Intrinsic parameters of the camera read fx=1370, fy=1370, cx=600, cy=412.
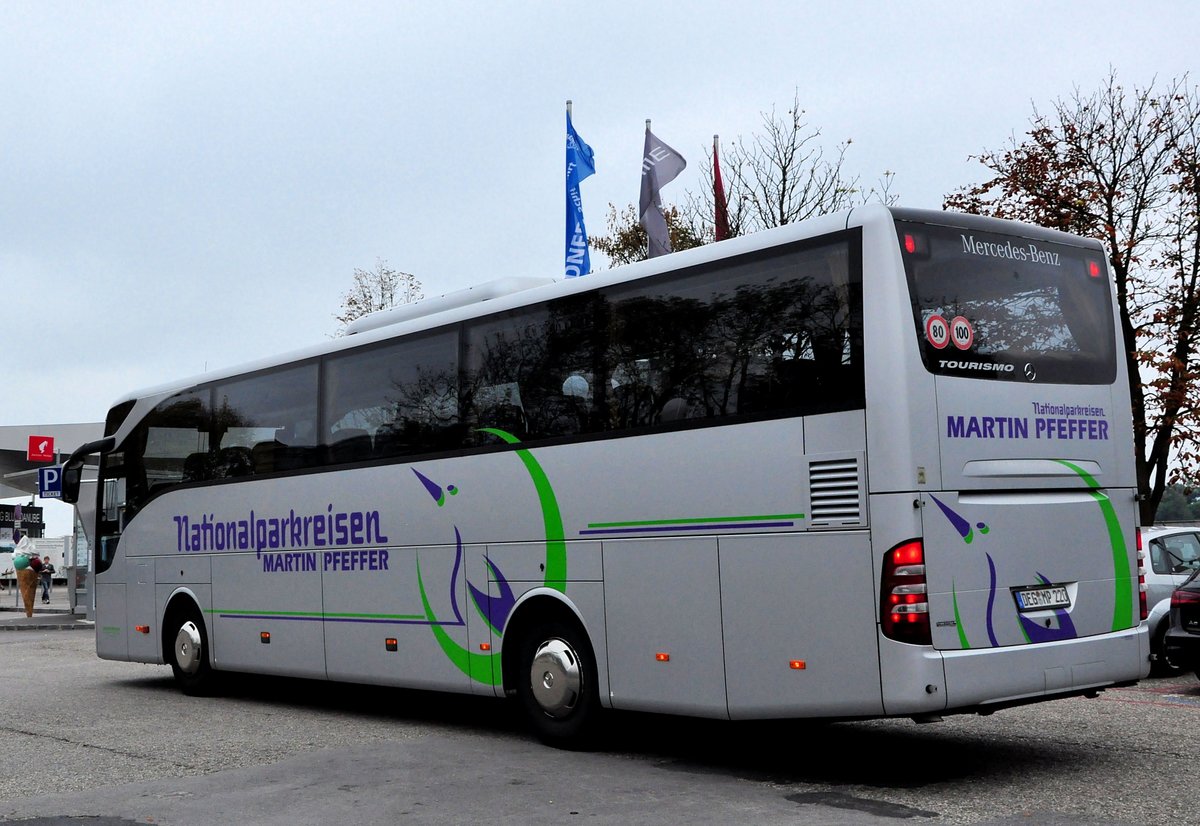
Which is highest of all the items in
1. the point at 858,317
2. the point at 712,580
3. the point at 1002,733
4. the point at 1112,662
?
the point at 858,317

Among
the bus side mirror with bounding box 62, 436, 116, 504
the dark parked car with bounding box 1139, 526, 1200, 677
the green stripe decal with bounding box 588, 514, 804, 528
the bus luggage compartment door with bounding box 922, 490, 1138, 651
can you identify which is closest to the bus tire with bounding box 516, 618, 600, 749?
the green stripe decal with bounding box 588, 514, 804, 528

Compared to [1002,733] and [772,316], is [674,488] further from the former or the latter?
[1002,733]

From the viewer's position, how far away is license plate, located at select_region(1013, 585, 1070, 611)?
333 inches

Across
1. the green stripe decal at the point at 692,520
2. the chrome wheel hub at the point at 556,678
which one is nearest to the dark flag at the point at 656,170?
the chrome wheel hub at the point at 556,678

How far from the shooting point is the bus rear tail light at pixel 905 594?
26.1 feet

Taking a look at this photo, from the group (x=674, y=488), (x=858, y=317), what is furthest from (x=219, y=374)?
(x=858, y=317)

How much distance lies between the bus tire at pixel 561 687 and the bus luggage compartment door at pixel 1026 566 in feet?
9.85

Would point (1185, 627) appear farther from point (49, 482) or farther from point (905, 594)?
point (49, 482)

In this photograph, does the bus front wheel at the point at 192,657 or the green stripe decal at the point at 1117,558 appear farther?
the bus front wheel at the point at 192,657

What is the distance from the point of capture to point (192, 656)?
15.0m

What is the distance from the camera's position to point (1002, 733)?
10617mm

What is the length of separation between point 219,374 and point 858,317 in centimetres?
861

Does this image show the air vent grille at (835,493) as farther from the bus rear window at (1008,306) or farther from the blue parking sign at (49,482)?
the blue parking sign at (49,482)

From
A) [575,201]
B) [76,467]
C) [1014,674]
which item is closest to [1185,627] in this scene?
[1014,674]
